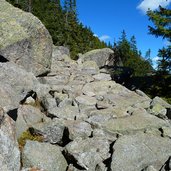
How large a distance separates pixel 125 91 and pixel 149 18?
558cm

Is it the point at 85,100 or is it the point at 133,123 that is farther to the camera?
the point at 85,100

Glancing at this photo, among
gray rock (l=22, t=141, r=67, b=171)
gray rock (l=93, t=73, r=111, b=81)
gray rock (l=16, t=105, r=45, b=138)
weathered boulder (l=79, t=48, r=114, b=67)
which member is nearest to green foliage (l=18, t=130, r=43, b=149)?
gray rock (l=16, t=105, r=45, b=138)

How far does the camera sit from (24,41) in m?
20.5

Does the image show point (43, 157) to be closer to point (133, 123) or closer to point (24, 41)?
point (133, 123)

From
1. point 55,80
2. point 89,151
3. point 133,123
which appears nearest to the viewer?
point 89,151

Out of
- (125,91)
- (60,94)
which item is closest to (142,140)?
(60,94)

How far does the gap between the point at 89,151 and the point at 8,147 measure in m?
3.46

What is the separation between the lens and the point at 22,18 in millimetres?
21781

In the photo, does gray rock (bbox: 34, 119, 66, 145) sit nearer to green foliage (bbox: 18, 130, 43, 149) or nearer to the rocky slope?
the rocky slope

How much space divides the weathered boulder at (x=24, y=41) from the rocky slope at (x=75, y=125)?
84 millimetres

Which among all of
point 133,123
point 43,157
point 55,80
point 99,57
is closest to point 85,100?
point 133,123

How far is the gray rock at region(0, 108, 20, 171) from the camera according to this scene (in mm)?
10469

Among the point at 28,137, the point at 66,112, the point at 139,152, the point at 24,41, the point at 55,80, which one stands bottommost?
the point at 28,137

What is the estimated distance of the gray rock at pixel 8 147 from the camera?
10469 mm
